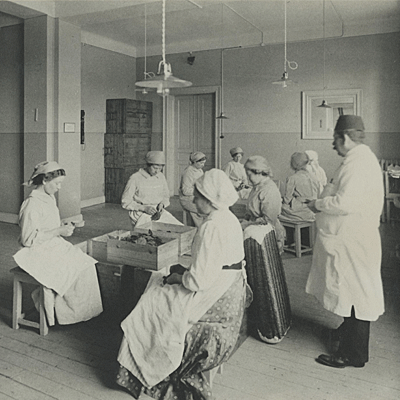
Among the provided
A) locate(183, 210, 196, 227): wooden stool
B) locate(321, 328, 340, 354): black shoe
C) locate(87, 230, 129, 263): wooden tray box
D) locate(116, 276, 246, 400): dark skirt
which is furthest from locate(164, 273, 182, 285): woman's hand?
locate(183, 210, 196, 227): wooden stool

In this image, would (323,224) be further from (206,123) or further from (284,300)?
(206,123)

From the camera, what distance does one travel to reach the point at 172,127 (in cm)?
1065

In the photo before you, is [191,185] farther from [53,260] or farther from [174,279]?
[174,279]

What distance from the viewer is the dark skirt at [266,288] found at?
3270 millimetres

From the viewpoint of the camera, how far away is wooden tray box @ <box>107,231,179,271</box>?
10.8 feet

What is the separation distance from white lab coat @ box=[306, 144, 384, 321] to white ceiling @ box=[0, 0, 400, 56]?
13.9 feet

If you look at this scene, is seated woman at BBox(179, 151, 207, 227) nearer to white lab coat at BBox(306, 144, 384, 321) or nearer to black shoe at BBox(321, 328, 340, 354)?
black shoe at BBox(321, 328, 340, 354)

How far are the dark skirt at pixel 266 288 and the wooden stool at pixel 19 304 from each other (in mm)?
1578

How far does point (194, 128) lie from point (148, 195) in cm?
568

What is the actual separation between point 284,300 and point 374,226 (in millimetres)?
932

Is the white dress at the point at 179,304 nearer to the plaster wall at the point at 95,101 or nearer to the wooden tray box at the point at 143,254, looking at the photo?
the wooden tray box at the point at 143,254

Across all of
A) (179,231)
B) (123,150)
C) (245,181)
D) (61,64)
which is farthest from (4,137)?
(179,231)

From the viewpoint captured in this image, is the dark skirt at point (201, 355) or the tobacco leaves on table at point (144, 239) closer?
the dark skirt at point (201, 355)

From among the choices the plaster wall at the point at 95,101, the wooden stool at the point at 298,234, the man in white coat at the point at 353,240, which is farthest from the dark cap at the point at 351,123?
the plaster wall at the point at 95,101
